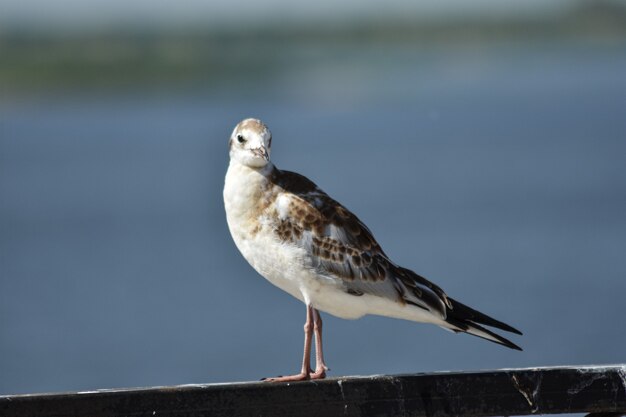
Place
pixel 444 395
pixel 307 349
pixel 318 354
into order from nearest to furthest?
pixel 444 395, pixel 307 349, pixel 318 354

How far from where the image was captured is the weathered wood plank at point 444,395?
19.7 feet

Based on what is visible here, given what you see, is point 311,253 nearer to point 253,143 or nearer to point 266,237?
point 266,237

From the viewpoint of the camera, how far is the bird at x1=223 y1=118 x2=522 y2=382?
772 cm

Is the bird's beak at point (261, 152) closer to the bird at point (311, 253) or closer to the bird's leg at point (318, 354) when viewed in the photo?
the bird at point (311, 253)

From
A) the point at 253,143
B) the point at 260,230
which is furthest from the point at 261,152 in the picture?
the point at 260,230

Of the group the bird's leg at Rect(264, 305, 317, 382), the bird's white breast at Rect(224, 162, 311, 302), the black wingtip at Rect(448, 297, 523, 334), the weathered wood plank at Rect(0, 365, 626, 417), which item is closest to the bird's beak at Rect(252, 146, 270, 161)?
the bird's white breast at Rect(224, 162, 311, 302)

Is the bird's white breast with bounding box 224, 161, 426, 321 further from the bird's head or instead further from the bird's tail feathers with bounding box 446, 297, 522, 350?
the bird's tail feathers with bounding box 446, 297, 522, 350

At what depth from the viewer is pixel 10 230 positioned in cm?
5922

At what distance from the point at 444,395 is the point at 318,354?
1.74 meters

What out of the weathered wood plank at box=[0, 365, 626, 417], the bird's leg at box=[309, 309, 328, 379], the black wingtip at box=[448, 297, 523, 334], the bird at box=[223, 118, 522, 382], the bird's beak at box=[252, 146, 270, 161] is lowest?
the weathered wood plank at box=[0, 365, 626, 417]

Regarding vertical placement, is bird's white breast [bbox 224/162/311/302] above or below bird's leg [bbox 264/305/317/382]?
above

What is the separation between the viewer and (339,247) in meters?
7.90

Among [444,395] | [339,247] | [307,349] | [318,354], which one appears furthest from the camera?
[339,247]

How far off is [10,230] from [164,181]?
16.5 metres
